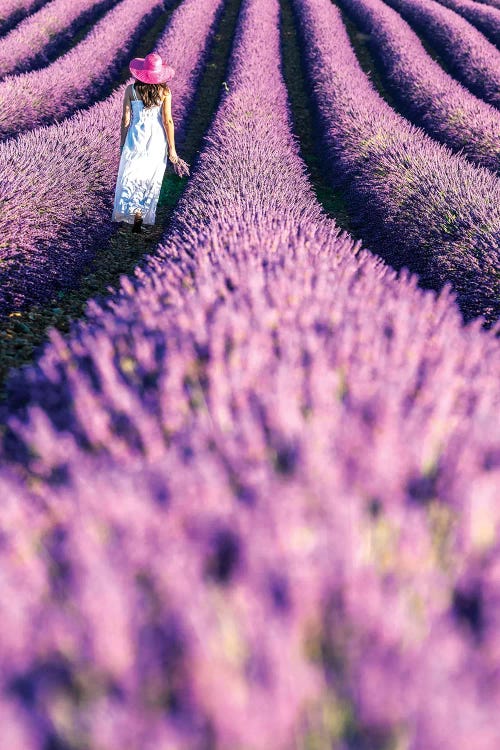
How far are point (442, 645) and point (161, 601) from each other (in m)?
0.42

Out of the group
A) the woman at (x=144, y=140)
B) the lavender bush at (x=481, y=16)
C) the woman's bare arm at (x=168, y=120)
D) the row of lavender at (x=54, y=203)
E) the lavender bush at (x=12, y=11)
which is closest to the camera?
the row of lavender at (x=54, y=203)

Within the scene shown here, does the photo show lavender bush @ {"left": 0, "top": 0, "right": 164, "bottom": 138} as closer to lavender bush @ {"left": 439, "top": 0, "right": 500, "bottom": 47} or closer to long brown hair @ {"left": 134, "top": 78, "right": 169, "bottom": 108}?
long brown hair @ {"left": 134, "top": 78, "right": 169, "bottom": 108}

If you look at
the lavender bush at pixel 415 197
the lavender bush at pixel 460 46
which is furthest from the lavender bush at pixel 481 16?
the lavender bush at pixel 415 197

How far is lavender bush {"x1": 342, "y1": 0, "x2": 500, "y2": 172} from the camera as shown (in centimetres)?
768

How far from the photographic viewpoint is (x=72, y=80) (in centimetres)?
983

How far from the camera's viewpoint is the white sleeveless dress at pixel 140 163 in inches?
216

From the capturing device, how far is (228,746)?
702 mm

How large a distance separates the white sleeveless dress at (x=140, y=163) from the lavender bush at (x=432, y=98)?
3.90 metres

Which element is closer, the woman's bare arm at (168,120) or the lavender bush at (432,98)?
the woman's bare arm at (168,120)

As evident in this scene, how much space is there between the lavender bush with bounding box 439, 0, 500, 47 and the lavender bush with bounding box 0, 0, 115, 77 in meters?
9.76

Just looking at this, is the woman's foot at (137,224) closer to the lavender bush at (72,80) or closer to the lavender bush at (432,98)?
the lavender bush at (72,80)

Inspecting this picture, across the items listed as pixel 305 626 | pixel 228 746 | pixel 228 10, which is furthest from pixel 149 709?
pixel 228 10

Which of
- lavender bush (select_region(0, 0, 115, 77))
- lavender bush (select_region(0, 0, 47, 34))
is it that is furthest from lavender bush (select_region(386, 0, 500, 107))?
lavender bush (select_region(0, 0, 47, 34))

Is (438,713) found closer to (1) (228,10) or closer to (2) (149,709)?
(2) (149,709)
